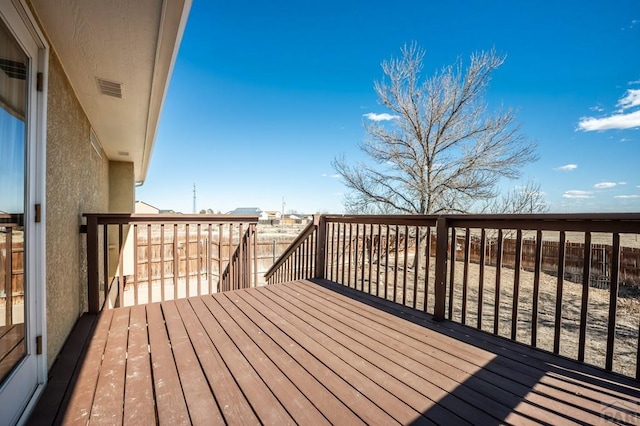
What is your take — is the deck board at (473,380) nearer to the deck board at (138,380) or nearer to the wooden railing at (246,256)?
the deck board at (138,380)

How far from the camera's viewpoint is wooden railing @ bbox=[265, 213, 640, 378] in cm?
183

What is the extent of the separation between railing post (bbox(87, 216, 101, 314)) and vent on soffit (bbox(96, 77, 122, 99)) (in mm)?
1238

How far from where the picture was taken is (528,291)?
9.58m

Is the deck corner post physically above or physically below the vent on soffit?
below

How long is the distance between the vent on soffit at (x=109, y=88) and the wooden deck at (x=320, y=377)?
86.0 inches

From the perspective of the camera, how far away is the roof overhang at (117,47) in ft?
5.06

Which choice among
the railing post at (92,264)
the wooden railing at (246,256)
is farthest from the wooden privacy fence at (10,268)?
the wooden railing at (246,256)

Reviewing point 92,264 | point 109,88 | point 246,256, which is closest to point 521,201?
point 246,256

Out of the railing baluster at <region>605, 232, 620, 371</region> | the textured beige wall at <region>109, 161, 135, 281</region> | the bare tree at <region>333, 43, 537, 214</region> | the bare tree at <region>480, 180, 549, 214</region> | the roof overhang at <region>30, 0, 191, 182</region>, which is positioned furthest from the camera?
the bare tree at <region>480, 180, 549, 214</region>

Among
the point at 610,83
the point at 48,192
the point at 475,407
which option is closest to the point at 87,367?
the point at 48,192

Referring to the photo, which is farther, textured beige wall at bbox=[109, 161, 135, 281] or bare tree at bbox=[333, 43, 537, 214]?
bare tree at bbox=[333, 43, 537, 214]

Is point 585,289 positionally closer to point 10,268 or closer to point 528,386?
point 528,386

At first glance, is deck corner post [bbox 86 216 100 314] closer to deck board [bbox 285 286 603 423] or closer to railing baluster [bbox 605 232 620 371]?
→ deck board [bbox 285 286 603 423]

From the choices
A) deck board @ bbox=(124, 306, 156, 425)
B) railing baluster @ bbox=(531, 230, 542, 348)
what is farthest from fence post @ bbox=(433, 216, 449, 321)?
deck board @ bbox=(124, 306, 156, 425)
